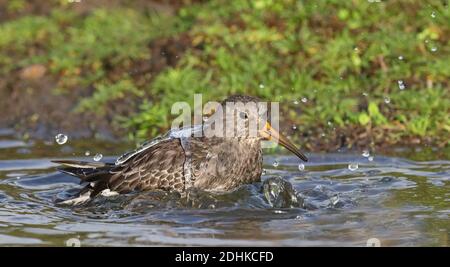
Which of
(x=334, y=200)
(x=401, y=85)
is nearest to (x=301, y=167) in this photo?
(x=334, y=200)

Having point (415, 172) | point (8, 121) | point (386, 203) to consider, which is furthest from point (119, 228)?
point (8, 121)

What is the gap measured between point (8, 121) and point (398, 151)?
13.2 ft

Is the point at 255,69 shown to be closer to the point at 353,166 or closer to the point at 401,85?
the point at 401,85

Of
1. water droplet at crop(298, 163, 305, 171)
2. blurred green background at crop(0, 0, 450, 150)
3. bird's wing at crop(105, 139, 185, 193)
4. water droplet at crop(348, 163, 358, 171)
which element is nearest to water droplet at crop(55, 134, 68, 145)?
blurred green background at crop(0, 0, 450, 150)

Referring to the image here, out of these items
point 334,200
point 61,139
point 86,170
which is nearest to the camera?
point 334,200

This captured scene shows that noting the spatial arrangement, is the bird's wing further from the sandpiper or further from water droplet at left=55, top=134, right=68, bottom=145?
water droplet at left=55, top=134, right=68, bottom=145

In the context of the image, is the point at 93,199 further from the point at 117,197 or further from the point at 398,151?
the point at 398,151

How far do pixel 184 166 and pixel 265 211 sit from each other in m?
0.78

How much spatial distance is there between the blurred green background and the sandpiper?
1.64 metres

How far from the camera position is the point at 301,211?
25.0 feet

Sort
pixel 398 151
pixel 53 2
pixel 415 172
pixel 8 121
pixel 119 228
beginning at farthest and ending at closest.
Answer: pixel 53 2 < pixel 8 121 < pixel 398 151 < pixel 415 172 < pixel 119 228

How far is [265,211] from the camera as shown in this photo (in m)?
7.55
